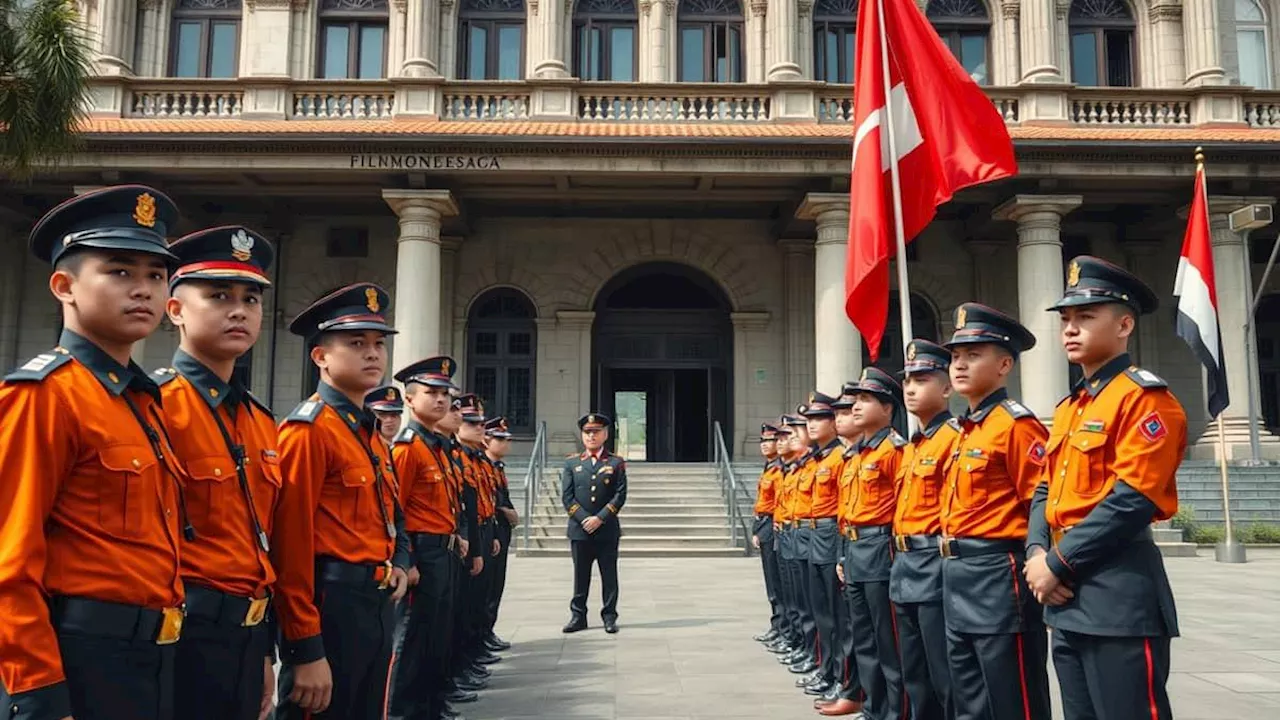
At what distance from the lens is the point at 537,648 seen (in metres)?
8.41

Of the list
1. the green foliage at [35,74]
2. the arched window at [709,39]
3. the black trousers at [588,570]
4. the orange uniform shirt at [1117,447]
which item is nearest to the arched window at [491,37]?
the arched window at [709,39]

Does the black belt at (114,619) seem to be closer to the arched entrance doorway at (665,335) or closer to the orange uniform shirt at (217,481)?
the orange uniform shirt at (217,481)

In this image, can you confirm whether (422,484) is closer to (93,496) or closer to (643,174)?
(93,496)

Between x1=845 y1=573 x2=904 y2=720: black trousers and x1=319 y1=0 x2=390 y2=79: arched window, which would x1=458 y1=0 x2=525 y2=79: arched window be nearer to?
x1=319 y1=0 x2=390 y2=79: arched window

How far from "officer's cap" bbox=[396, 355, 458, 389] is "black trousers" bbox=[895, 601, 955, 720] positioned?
3090mm

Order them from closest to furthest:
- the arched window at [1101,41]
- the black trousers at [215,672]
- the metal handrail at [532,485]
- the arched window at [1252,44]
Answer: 1. the black trousers at [215,672]
2. the metal handrail at [532,485]
3. the arched window at [1101,41]
4. the arched window at [1252,44]

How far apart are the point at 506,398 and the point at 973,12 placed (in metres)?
14.2

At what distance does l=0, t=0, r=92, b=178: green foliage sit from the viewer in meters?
11.2

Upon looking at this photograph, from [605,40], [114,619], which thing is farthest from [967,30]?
[114,619]

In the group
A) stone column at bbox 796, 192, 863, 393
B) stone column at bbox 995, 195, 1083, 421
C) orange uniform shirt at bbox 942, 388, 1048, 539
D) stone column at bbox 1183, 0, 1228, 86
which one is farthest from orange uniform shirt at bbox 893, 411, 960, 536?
stone column at bbox 1183, 0, 1228, 86

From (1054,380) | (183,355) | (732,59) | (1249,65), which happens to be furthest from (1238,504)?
(183,355)

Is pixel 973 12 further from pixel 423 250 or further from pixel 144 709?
pixel 144 709

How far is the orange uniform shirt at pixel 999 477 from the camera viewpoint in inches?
165

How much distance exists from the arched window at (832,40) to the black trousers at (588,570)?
51.1 feet
